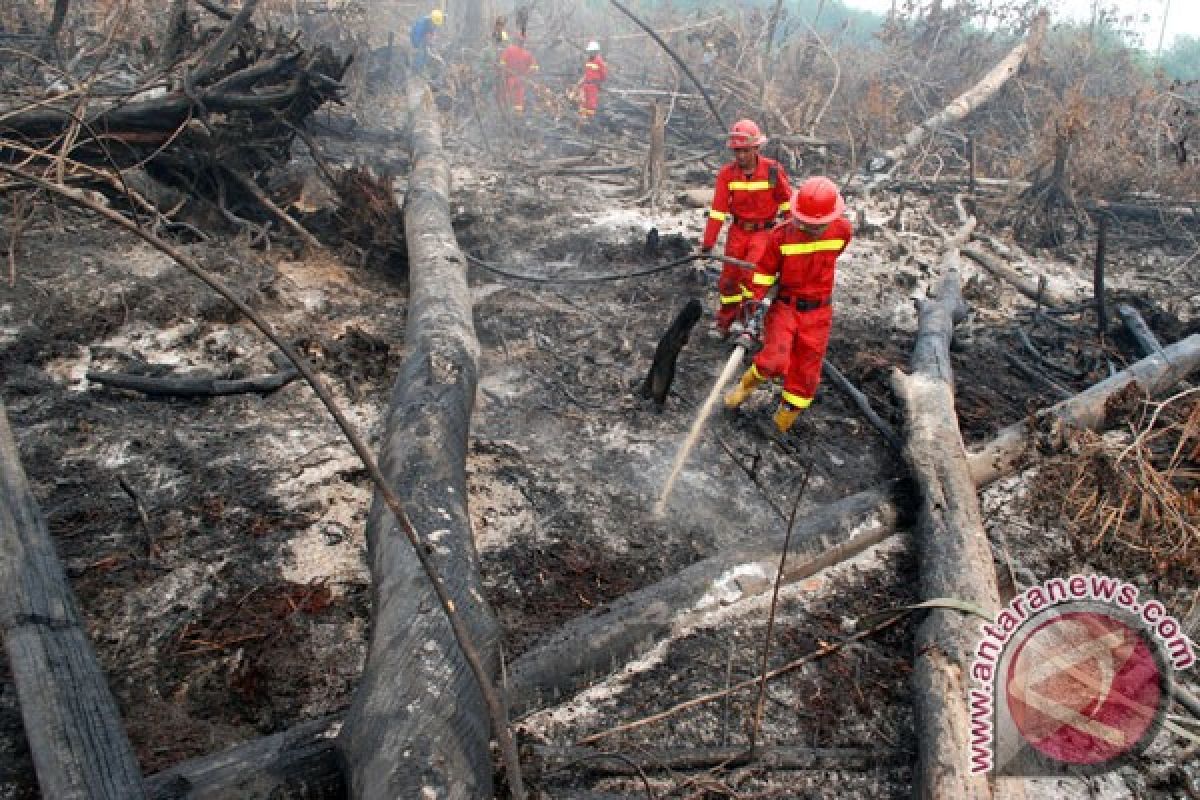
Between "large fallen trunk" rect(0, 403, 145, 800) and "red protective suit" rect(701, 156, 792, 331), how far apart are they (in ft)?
13.8

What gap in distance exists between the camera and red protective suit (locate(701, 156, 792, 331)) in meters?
5.36

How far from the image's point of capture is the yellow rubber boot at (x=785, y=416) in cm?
451

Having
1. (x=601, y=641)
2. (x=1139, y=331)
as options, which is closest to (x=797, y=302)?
(x=601, y=641)

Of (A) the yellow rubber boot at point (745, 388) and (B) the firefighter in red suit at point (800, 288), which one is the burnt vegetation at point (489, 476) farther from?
(B) the firefighter in red suit at point (800, 288)

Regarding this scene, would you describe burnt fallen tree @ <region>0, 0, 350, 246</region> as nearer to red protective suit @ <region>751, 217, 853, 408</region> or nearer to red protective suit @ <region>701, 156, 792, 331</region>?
red protective suit @ <region>701, 156, 792, 331</region>

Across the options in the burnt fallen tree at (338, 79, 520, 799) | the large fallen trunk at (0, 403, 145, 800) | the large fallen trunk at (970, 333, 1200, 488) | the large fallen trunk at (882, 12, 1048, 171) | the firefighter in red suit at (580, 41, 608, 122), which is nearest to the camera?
the large fallen trunk at (0, 403, 145, 800)

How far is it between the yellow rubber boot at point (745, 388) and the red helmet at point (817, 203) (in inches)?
37.5

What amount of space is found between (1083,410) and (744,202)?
8.55ft

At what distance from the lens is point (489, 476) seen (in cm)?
388

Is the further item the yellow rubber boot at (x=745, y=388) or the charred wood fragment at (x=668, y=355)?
the yellow rubber boot at (x=745, y=388)

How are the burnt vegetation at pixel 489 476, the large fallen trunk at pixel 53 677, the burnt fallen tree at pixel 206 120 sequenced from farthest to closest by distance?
1. the burnt fallen tree at pixel 206 120
2. the burnt vegetation at pixel 489 476
3. the large fallen trunk at pixel 53 677

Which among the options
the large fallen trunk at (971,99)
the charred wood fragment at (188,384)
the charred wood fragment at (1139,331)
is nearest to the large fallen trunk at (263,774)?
the charred wood fragment at (188,384)

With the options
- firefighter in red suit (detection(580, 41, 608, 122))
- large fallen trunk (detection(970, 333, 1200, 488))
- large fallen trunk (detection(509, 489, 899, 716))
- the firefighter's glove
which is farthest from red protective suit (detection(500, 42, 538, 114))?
large fallen trunk (detection(509, 489, 899, 716))

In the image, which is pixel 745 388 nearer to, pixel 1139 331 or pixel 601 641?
pixel 601 641
